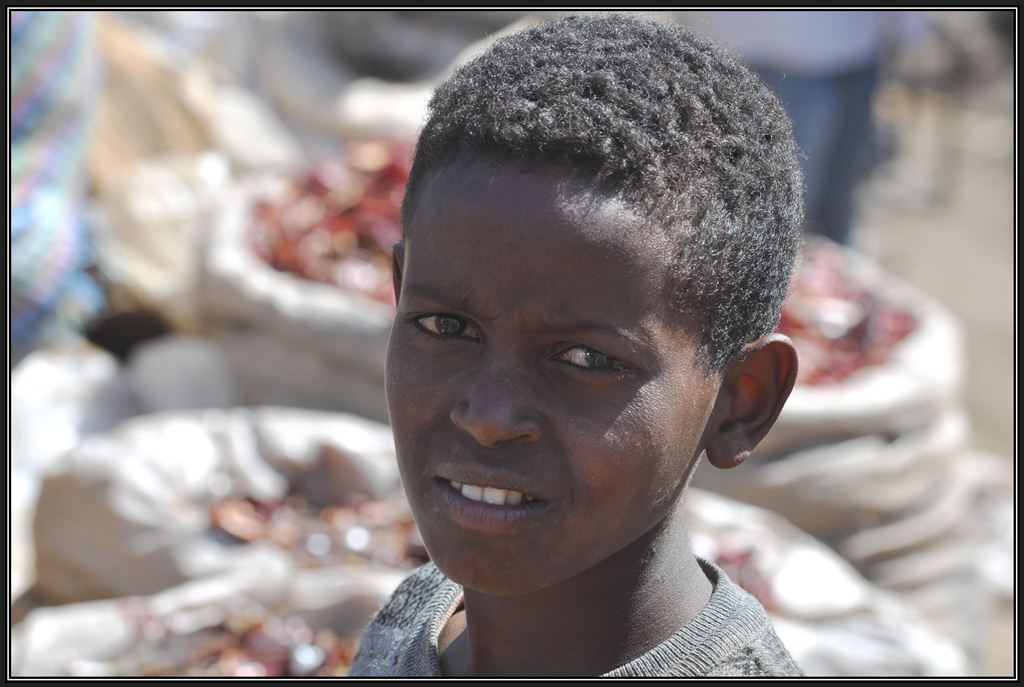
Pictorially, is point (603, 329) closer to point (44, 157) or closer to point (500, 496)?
point (500, 496)

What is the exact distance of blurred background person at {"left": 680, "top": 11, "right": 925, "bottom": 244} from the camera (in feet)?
13.4

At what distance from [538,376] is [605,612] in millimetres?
242

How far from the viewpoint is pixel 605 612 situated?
1111 mm

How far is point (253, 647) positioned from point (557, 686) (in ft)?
3.72

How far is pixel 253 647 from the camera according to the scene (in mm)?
2156

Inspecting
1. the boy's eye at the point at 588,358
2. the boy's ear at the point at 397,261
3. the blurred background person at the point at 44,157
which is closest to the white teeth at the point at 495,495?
the boy's eye at the point at 588,358

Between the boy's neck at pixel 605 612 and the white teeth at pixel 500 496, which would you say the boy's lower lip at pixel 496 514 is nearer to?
the white teeth at pixel 500 496

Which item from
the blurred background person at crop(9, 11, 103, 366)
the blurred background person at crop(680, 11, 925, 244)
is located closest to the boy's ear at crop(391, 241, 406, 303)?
the blurred background person at crop(9, 11, 103, 366)

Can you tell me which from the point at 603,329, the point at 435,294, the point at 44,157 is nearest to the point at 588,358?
the point at 603,329

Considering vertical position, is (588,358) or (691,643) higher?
(588,358)

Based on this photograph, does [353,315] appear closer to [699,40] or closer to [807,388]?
[807,388]

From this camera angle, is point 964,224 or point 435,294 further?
point 964,224

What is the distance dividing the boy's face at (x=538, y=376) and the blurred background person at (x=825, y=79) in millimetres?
2839

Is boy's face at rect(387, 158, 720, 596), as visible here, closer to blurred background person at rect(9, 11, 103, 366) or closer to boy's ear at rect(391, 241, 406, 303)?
boy's ear at rect(391, 241, 406, 303)
